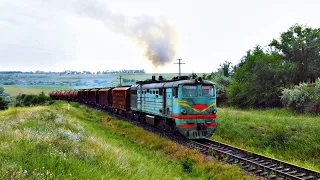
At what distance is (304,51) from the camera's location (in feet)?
105

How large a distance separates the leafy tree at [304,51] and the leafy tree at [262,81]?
157 cm

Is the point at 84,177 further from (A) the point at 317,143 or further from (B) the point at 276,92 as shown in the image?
(B) the point at 276,92

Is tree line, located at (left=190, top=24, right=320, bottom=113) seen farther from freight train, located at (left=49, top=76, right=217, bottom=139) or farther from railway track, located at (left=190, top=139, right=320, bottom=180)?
railway track, located at (left=190, top=139, right=320, bottom=180)

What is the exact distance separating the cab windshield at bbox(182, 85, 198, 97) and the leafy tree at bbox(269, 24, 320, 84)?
19.2 m

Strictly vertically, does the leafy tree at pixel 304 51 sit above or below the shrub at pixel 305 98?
above

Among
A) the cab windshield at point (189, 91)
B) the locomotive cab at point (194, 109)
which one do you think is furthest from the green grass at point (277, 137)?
the cab windshield at point (189, 91)

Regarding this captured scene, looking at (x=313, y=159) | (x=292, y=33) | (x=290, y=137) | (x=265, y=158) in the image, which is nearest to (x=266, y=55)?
(x=292, y=33)

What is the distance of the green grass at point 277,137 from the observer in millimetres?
14977

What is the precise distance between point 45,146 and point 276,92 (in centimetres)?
2697

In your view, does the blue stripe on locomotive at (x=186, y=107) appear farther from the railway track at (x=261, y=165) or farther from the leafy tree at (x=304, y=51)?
the leafy tree at (x=304, y=51)

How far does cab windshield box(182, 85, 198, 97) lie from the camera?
16797 mm

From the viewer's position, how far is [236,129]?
2002 centimetres

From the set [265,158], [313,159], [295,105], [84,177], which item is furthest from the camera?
[295,105]

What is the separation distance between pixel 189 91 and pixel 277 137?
19.2 feet
